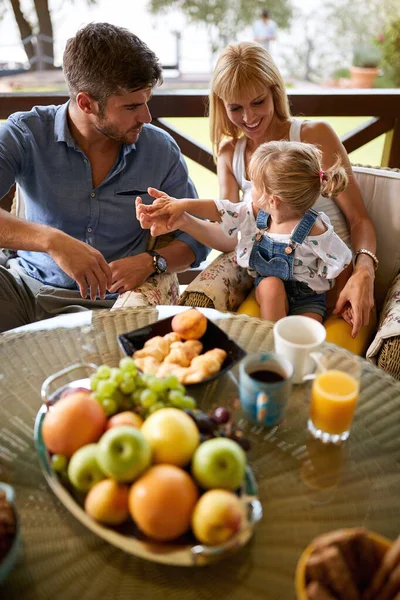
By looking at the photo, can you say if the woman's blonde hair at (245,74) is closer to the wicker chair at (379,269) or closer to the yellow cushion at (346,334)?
the wicker chair at (379,269)

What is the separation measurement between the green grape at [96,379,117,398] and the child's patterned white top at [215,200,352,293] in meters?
1.02

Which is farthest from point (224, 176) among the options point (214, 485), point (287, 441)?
point (214, 485)

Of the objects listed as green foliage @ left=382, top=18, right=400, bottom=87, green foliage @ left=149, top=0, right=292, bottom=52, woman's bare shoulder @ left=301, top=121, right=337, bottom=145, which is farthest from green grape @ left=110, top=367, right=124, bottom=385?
green foliage @ left=149, top=0, right=292, bottom=52

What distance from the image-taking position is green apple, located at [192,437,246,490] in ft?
2.40

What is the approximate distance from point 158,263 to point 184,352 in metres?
0.70

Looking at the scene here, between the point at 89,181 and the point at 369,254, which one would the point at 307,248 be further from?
the point at 89,181

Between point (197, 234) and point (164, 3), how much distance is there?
863 cm

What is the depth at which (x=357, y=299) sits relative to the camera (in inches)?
64.8

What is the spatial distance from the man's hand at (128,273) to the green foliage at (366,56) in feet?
28.4

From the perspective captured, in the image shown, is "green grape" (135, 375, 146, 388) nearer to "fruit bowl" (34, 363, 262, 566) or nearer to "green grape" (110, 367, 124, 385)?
"green grape" (110, 367, 124, 385)

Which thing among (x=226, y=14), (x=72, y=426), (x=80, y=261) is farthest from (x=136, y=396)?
(x=226, y=14)

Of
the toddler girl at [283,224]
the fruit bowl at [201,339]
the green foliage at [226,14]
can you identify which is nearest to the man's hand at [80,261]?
the toddler girl at [283,224]

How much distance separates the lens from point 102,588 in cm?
77

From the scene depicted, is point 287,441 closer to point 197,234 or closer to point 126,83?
point 197,234
